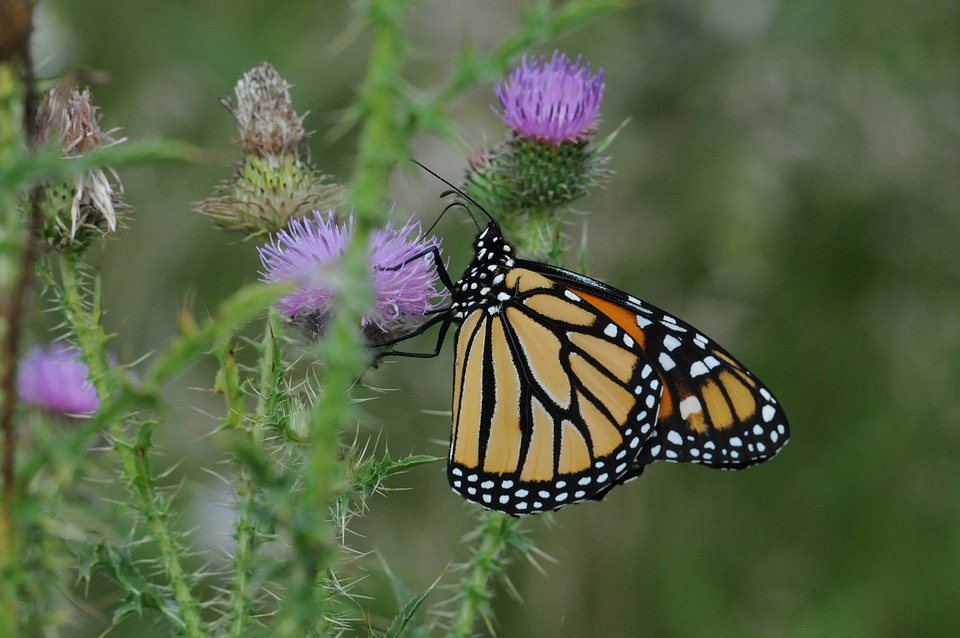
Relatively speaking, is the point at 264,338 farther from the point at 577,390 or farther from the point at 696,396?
the point at 696,396

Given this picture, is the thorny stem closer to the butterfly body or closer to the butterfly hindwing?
the butterfly body

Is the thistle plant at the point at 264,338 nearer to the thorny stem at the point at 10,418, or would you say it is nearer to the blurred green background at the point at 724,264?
the thorny stem at the point at 10,418

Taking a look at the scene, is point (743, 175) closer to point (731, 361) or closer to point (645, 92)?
point (645, 92)

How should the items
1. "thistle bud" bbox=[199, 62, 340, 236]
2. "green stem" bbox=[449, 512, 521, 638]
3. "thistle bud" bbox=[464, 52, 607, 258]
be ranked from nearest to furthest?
"green stem" bbox=[449, 512, 521, 638], "thistle bud" bbox=[199, 62, 340, 236], "thistle bud" bbox=[464, 52, 607, 258]

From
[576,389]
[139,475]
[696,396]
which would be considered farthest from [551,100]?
[139,475]

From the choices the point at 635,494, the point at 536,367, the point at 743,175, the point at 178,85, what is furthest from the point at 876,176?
the point at 178,85

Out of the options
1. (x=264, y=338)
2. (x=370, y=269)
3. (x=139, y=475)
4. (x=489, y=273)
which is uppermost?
(x=489, y=273)

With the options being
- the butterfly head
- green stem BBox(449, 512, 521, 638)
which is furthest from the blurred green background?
green stem BBox(449, 512, 521, 638)
